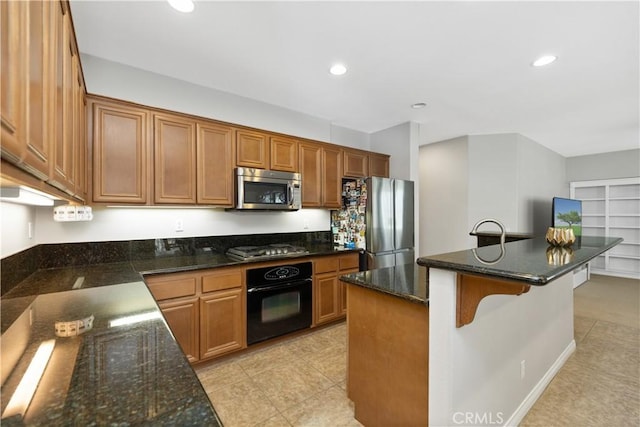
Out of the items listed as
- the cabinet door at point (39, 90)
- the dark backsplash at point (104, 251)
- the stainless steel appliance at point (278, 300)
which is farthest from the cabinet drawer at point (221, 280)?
the cabinet door at point (39, 90)

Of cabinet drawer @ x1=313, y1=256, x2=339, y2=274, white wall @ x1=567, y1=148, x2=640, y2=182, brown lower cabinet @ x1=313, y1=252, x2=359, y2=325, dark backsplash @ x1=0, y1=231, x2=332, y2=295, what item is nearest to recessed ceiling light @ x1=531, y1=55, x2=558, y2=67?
brown lower cabinet @ x1=313, y1=252, x2=359, y2=325

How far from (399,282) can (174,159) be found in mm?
2199

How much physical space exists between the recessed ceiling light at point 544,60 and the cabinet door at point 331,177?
6.97ft

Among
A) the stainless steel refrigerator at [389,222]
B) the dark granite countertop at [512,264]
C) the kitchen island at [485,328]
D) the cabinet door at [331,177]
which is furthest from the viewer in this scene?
the cabinet door at [331,177]

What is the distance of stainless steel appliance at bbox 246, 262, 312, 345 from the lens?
2.62 meters

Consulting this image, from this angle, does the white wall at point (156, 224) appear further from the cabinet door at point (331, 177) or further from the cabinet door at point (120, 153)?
the cabinet door at point (331, 177)

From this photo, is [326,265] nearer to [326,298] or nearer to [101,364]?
[326,298]

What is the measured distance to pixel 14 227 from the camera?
1.65m

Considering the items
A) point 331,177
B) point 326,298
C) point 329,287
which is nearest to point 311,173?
point 331,177

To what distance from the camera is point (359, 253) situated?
11.5 feet

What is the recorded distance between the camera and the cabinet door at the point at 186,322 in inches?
88.1

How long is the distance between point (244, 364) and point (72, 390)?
2.08 meters

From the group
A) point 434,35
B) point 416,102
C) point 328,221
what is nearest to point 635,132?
point 416,102

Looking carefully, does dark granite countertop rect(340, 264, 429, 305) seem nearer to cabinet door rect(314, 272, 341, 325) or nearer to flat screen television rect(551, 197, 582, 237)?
cabinet door rect(314, 272, 341, 325)
